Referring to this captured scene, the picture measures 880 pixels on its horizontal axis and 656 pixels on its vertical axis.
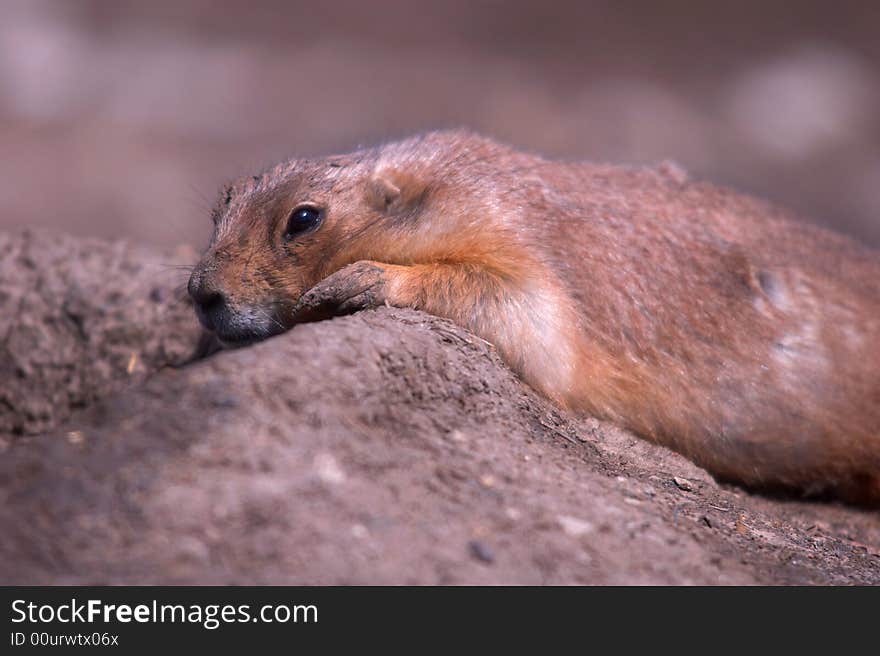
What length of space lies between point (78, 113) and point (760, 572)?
10135 millimetres

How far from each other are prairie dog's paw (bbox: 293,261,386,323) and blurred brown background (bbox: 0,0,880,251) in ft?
22.0

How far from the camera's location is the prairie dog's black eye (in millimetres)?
4203

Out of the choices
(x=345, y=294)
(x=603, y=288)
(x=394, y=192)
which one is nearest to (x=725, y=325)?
A: (x=603, y=288)

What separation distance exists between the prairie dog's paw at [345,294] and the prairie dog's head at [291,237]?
32 cm

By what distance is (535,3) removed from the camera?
1055cm

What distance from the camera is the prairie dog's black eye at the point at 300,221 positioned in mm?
4203

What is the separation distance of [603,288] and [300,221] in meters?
1.49

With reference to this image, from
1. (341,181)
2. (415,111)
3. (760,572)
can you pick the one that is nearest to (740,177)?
(415,111)

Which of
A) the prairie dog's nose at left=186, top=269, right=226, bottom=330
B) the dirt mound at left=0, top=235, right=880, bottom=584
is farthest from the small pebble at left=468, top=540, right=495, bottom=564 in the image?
the prairie dog's nose at left=186, top=269, right=226, bottom=330

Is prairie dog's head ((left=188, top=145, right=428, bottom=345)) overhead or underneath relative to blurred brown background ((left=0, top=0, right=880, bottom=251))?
underneath

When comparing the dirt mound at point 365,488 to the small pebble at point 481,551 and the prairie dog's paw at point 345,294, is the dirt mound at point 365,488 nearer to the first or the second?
the small pebble at point 481,551

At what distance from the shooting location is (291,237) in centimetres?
419

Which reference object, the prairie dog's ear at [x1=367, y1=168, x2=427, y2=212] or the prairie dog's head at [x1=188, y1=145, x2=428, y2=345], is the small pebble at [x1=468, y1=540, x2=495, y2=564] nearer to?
the prairie dog's head at [x1=188, y1=145, x2=428, y2=345]

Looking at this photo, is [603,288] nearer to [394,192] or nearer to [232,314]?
[394,192]
